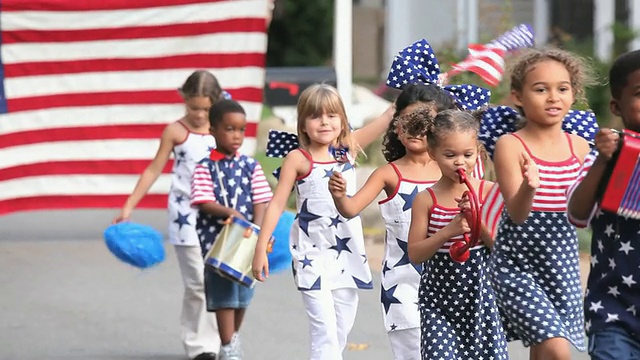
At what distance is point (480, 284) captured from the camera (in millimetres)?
5449

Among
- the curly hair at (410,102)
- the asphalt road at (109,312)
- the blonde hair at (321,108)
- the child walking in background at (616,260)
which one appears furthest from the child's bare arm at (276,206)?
the child walking in background at (616,260)

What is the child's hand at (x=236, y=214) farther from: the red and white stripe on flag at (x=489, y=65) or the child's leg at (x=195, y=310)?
the red and white stripe on flag at (x=489, y=65)

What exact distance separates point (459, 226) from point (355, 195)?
2.94ft

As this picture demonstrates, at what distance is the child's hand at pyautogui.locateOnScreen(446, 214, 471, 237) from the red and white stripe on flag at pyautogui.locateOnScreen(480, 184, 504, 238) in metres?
0.21

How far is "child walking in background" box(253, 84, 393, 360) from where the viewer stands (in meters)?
6.51

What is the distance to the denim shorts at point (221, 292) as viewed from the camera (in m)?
7.52

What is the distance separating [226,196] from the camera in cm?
746

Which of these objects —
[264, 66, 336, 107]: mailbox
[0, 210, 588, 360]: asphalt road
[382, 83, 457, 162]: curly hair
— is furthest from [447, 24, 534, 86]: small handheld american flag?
[264, 66, 336, 107]: mailbox

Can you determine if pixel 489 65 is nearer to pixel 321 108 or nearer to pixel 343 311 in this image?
pixel 321 108

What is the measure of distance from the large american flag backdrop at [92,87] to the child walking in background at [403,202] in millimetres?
4829

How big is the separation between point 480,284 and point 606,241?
1.02 metres

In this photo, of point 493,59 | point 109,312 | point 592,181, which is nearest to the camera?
point 592,181

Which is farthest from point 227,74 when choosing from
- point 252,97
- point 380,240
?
point 380,240

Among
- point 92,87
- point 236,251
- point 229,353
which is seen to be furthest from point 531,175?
point 92,87
